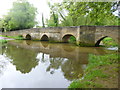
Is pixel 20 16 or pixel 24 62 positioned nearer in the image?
pixel 24 62

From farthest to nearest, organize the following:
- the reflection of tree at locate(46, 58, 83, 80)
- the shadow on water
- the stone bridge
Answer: the stone bridge
the shadow on water
the reflection of tree at locate(46, 58, 83, 80)

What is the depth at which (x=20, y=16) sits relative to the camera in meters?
27.2

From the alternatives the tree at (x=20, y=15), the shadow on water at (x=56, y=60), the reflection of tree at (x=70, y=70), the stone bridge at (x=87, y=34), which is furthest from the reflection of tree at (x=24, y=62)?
the tree at (x=20, y=15)

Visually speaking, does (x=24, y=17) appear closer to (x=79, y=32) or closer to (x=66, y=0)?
(x=79, y=32)

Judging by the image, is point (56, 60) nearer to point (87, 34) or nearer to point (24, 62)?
point (24, 62)

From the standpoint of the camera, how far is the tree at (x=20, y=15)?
89.1ft

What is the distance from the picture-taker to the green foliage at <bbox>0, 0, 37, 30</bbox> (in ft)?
89.2

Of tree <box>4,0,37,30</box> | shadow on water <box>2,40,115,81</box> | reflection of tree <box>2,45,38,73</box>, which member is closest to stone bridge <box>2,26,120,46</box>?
shadow on water <box>2,40,115,81</box>

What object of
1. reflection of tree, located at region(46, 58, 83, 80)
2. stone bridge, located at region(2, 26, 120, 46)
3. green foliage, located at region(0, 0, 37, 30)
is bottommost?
reflection of tree, located at region(46, 58, 83, 80)

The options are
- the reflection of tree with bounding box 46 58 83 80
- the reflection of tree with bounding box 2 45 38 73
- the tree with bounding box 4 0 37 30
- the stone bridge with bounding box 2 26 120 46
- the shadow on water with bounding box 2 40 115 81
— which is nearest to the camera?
Answer: the reflection of tree with bounding box 46 58 83 80

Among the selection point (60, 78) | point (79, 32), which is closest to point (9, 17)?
point (79, 32)

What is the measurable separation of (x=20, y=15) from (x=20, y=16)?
33 centimetres

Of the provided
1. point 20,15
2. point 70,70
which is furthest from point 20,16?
point 70,70

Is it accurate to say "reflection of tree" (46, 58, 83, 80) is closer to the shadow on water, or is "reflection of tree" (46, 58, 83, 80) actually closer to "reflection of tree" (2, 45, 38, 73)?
the shadow on water
